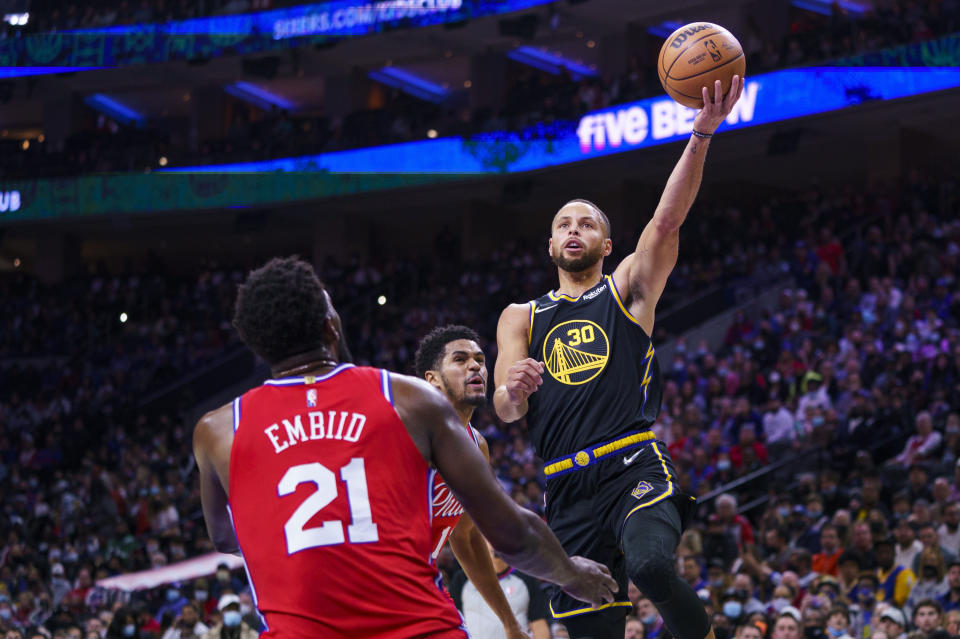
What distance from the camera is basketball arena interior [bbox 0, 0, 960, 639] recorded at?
13.0m

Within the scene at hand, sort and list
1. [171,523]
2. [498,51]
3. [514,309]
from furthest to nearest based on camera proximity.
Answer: [498,51] → [171,523] → [514,309]

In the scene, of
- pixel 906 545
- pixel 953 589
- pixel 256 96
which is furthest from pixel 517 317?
pixel 256 96

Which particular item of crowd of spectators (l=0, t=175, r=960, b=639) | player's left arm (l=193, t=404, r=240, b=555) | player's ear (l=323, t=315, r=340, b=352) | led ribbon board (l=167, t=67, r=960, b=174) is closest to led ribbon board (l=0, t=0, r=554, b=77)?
led ribbon board (l=167, t=67, r=960, b=174)

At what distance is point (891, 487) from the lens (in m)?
12.5

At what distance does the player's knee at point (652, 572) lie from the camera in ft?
15.3

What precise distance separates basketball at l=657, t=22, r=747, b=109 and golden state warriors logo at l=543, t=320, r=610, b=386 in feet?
4.34

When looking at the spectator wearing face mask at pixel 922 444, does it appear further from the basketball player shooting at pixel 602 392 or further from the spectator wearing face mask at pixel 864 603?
the basketball player shooting at pixel 602 392

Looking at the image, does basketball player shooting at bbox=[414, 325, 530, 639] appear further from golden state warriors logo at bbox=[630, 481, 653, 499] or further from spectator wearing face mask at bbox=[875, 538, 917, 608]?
spectator wearing face mask at bbox=[875, 538, 917, 608]

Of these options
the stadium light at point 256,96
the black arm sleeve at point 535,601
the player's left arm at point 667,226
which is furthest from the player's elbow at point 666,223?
the stadium light at point 256,96

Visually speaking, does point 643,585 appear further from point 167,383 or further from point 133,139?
point 133,139

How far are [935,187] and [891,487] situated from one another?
34.5ft

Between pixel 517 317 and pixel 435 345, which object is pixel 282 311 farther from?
pixel 435 345

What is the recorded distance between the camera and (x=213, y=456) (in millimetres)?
3371

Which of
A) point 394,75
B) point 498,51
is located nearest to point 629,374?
point 498,51
